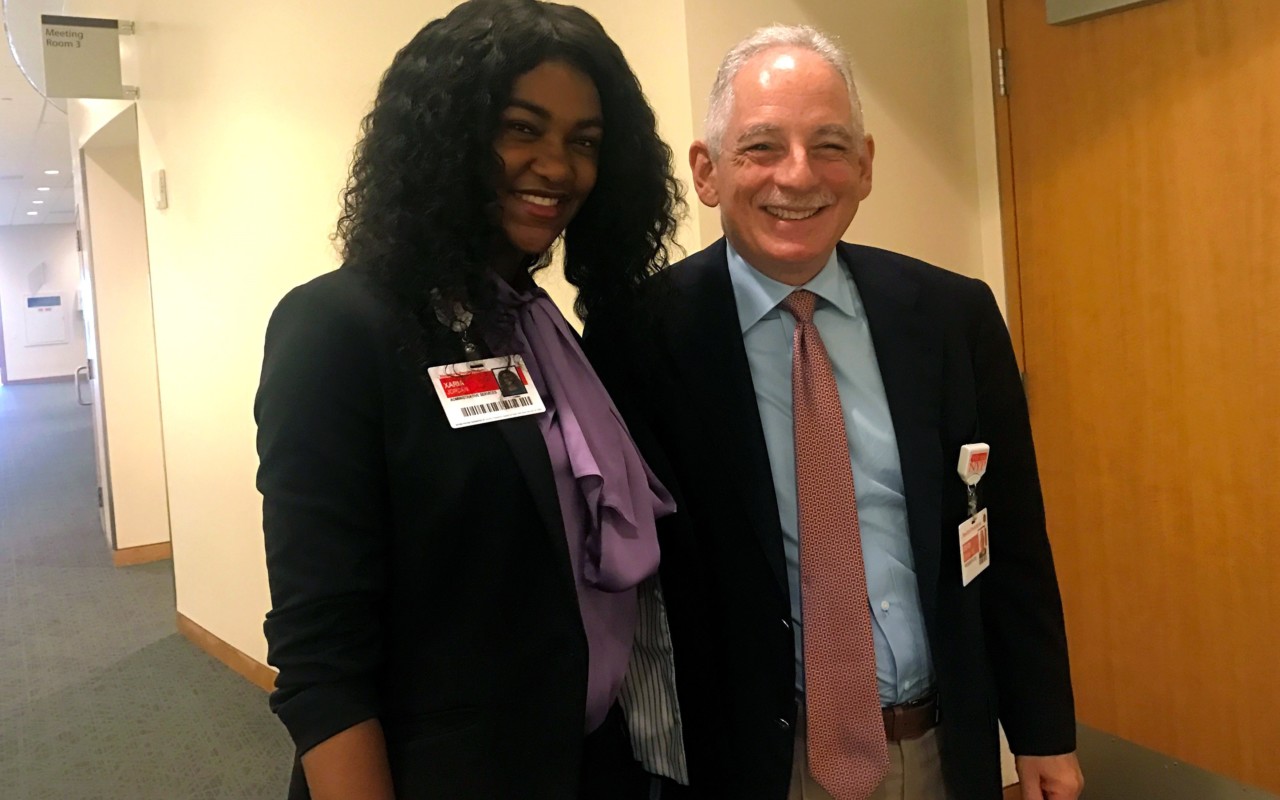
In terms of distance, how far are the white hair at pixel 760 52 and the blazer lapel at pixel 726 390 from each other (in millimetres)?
210

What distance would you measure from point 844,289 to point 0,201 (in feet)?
59.1

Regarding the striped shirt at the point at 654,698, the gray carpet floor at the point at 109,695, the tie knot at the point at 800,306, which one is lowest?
the gray carpet floor at the point at 109,695

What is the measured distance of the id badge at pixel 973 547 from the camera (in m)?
1.27

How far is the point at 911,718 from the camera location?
1266 mm

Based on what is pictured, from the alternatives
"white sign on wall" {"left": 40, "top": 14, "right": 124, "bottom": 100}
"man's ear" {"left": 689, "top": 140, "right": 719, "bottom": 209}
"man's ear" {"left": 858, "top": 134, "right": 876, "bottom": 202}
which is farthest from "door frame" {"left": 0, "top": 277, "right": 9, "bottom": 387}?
"man's ear" {"left": 858, "top": 134, "right": 876, "bottom": 202}

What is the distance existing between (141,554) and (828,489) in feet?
19.4

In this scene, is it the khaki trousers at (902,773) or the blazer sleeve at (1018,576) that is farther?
the blazer sleeve at (1018,576)

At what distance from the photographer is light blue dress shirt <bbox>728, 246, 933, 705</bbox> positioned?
4.09ft

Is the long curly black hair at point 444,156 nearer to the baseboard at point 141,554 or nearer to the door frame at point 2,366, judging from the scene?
the baseboard at point 141,554

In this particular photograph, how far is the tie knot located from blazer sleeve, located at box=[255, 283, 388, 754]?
0.63m

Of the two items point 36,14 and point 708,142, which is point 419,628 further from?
point 36,14

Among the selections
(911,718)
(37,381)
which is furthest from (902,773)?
(37,381)

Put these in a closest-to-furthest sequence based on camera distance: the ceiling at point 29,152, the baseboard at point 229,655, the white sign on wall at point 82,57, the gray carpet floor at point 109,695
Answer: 1. the gray carpet floor at point 109,695
2. the baseboard at point 229,655
3. the white sign on wall at point 82,57
4. the ceiling at point 29,152

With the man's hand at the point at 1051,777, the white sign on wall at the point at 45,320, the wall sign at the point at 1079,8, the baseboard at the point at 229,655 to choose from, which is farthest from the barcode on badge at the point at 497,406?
the white sign on wall at the point at 45,320
